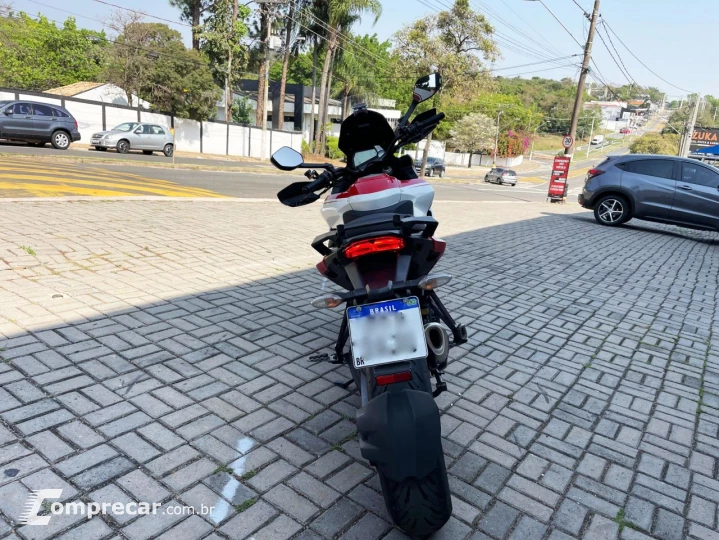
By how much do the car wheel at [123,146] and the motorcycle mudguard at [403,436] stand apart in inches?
990

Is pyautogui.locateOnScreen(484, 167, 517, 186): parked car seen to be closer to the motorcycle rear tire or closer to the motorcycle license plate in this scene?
the motorcycle license plate

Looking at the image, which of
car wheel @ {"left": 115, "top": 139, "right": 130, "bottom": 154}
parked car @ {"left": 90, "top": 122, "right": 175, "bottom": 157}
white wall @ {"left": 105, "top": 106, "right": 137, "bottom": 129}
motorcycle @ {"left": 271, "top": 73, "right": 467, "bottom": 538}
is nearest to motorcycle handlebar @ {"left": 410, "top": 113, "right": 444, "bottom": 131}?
motorcycle @ {"left": 271, "top": 73, "right": 467, "bottom": 538}

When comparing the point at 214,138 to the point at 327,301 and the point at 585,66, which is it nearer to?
the point at 585,66

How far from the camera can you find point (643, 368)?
4191 millimetres

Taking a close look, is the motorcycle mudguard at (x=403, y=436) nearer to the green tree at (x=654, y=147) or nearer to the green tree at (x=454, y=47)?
the green tree at (x=454, y=47)

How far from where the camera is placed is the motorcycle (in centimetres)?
202

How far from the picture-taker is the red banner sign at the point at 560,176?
18.4 meters

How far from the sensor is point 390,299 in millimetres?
2354

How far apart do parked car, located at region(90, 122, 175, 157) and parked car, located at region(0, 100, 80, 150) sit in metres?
2.63

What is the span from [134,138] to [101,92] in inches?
503

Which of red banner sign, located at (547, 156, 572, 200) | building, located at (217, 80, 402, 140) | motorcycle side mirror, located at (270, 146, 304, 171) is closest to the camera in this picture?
motorcycle side mirror, located at (270, 146, 304, 171)

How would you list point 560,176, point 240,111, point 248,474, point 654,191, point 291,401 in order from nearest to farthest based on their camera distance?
point 248,474 < point 291,401 < point 654,191 < point 560,176 < point 240,111

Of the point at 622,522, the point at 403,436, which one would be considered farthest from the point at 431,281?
the point at 622,522

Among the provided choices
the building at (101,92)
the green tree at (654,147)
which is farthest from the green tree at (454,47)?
the green tree at (654,147)
